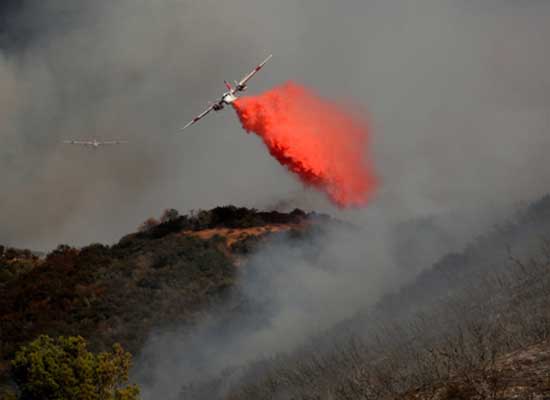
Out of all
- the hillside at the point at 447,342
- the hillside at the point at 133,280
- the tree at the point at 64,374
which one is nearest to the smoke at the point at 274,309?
the hillside at the point at 133,280

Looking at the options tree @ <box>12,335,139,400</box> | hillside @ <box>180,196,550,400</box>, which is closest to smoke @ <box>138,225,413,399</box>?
hillside @ <box>180,196,550,400</box>

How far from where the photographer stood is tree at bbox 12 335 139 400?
28781mm

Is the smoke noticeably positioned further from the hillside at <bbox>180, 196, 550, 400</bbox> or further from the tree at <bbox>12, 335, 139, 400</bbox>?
the tree at <bbox>12, 335, 139, 400</bbox>

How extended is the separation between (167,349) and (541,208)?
43.5 metres

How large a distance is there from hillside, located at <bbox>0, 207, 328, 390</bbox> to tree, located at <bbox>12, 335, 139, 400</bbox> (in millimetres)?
29841

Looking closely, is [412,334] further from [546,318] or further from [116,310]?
[116,310]

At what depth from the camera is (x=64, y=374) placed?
28.8 m

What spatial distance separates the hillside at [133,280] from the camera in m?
69.2

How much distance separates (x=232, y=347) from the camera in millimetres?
65500

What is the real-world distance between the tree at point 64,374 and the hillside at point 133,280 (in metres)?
29.8

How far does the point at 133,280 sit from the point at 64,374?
5476 centimetres

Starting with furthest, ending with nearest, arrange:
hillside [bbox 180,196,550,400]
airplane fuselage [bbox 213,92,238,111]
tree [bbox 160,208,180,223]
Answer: tree [bbox 160,208,180,223], airplane fuselage [bbox 213,92,238,111], hillside [bbox 180,196,550,400]

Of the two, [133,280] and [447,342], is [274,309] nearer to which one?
[133,280]

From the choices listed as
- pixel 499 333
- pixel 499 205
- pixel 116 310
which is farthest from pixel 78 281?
pixel 499 333
